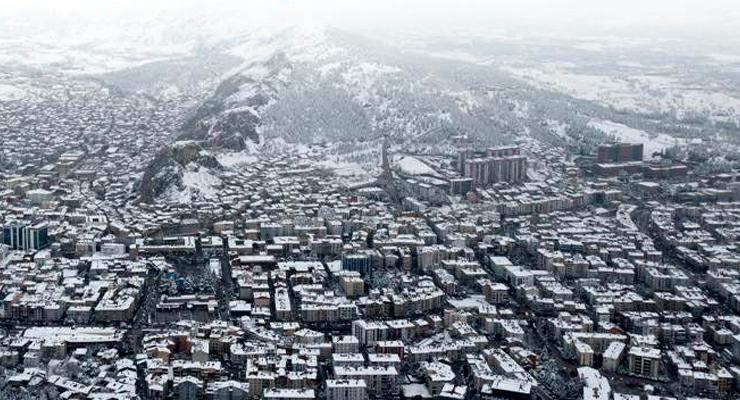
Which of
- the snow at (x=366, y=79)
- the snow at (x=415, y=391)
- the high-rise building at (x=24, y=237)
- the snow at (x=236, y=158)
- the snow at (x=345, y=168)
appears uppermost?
the snow at (x=366, y=79)

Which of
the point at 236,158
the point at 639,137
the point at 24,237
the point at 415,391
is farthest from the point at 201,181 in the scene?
the point at 639,137

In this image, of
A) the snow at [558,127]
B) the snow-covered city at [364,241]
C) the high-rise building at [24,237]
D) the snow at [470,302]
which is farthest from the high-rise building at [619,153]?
the high-rise building at [24,237]

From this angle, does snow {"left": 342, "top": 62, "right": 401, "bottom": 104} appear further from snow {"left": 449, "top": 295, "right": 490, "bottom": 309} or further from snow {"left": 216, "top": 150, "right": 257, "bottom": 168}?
snow {"left": 449, "top": 295, "right": 490, "bottom": 309}

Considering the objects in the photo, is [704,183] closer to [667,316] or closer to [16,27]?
[667,316]

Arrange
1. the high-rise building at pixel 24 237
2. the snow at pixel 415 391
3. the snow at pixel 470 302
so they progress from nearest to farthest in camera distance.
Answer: the snow at pixel 415 391 → the snow at pixel 470 302 → the high-rise building at pixel 24 237

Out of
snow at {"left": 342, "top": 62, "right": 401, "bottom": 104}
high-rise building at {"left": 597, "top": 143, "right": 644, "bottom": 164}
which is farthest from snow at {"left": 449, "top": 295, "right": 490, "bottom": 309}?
snow at {"left": 342, "top": 62, "right": 401, "bottom": 104}

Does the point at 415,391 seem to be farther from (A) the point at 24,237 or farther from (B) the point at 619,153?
(B) the point at 619,153

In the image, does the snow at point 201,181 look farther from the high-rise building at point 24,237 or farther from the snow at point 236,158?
the high-rise building at point 24,237
